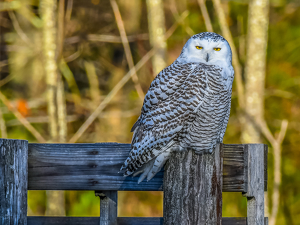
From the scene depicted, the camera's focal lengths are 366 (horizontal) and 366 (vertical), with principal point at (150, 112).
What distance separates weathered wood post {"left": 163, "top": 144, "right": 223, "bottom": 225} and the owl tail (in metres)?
→ 0.24

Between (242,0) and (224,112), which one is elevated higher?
(242,0)

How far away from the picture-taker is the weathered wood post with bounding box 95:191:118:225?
5.69 feet

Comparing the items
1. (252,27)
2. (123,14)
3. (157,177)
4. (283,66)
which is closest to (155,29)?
(252,27)

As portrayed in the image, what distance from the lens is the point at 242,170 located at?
5.92 feet

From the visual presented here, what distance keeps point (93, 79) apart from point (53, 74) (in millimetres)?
2976

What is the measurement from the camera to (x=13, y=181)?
163 centimetres

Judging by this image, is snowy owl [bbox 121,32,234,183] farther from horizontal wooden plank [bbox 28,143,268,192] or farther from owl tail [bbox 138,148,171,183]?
horizontal wooden plank [bbox 28,143,268,192]

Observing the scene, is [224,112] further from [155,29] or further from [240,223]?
[155,29]

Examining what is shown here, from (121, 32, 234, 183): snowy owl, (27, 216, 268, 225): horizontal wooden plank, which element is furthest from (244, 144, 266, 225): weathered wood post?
(27, 216, 268, 225): horizontal wooden plank

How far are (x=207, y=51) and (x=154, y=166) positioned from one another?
31.8 inches

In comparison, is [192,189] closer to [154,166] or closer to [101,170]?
[154,166]

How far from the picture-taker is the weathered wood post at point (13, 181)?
1.60 meters

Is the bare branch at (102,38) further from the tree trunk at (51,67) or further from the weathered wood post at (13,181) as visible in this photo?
the weathered wood post at (13,181)

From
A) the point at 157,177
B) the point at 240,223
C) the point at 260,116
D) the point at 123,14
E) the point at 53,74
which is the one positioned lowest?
the point at 240,223
